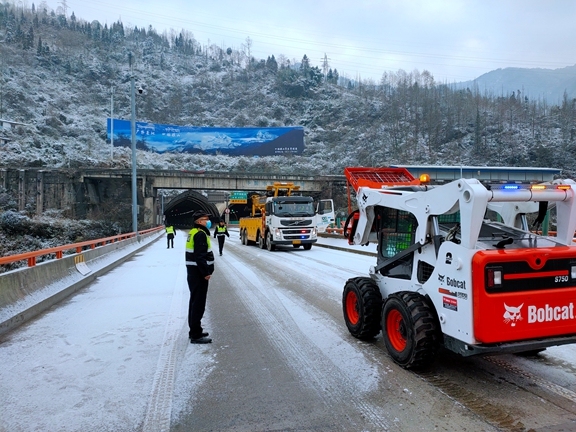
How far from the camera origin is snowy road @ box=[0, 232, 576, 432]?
11.8 ft

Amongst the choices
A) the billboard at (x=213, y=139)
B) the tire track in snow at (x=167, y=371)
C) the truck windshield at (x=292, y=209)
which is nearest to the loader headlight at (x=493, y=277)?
the tire track in snow at (x=167, y=371)

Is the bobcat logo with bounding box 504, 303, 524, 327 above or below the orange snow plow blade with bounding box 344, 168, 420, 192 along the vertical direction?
below

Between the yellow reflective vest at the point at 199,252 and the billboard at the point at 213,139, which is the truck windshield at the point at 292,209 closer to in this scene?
the yellow reflective vest at the point at 199,252

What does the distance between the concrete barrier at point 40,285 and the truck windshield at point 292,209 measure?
9537mm

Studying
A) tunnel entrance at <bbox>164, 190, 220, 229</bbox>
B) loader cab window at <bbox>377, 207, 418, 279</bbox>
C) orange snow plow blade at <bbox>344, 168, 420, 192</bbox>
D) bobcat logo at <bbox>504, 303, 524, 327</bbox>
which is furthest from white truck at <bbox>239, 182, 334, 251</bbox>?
tunnel entrance at <bbox>164, 190, 220, 229</bbox>

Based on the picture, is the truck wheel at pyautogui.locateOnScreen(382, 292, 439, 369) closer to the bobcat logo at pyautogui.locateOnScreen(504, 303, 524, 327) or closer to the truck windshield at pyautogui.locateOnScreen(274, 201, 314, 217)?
the bobcat logo at pyautogui.locateOnScreen(504, 303, 524, 327)

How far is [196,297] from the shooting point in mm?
5867

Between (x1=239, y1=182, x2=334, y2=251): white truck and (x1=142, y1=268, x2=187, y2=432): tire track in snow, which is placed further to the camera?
(x1=239, y1=182, x2=334, y2=251): white truck

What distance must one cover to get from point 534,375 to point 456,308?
4.67 feet

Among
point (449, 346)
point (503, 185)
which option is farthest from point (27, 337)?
point (503, 185)

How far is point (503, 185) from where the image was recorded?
161 inches

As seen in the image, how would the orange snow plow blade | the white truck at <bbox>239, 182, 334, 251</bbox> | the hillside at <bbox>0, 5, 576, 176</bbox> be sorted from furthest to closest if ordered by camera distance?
the hillside at <bbox>0, 5, 576, 176</bbox> < the white truck at <bbox>239, 182, 334, 251</bbox> < the orange snow plow blade

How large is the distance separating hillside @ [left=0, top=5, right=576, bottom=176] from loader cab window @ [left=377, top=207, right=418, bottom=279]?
188 ft

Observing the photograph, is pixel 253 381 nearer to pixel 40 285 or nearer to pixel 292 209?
pixel 40 285
